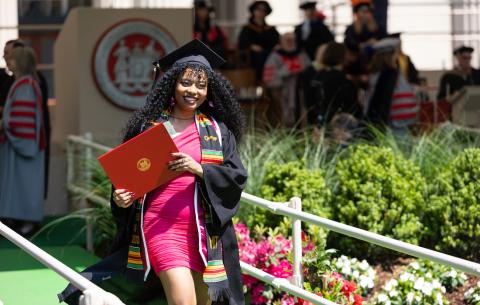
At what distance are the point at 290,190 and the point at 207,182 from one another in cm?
274

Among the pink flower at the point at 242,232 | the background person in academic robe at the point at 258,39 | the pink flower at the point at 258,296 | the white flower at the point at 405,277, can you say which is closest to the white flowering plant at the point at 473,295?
the white flower at the point at 405,277

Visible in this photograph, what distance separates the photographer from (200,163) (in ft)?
18.4

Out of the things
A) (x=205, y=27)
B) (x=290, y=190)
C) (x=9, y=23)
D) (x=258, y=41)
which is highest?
(x=9, y=23)

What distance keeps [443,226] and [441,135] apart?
1.84m

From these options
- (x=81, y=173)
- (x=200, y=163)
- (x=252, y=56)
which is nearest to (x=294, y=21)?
(x=252, y=56)

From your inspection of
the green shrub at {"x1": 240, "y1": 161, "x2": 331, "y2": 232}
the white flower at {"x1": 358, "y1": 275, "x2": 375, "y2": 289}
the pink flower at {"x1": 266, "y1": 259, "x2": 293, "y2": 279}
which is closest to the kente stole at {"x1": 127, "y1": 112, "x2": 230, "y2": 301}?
the pink flower at {"x1": 266, "y1": 259, "x2": 293, "y2": 279}

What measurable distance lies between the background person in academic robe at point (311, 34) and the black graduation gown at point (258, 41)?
1.39ft

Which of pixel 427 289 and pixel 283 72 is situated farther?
pixel 283 72

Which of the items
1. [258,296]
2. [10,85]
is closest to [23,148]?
[10,85]

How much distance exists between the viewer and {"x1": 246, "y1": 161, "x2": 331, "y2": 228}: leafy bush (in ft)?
26.6

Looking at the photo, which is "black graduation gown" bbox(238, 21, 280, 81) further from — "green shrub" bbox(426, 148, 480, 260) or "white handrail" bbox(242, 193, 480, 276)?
"white handrail" bbox(242, 193, 480, 276)

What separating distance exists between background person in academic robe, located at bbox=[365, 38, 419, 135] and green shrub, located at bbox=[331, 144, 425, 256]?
233 centimetres

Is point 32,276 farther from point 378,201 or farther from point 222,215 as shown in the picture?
point 222,215

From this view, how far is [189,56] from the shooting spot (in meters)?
5.72
